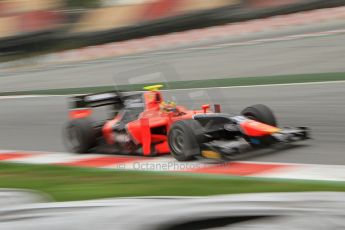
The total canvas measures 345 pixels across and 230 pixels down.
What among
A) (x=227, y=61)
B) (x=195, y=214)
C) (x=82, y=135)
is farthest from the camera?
(x=227, y=61)

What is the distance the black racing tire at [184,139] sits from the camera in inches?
213

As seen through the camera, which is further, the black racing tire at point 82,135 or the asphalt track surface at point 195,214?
the black racing tire at point 82,135

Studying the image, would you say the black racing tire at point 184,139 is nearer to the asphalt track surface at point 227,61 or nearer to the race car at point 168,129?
the race car at point 168,129

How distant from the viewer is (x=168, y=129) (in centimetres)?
580

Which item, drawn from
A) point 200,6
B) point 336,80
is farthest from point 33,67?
point 336,80

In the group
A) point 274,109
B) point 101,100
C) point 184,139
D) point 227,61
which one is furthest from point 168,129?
point 227,61

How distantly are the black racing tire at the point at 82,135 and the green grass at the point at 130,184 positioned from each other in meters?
1.25

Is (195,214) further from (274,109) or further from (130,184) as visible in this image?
(274,109)

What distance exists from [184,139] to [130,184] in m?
1.18

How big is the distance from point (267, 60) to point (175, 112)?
711cm

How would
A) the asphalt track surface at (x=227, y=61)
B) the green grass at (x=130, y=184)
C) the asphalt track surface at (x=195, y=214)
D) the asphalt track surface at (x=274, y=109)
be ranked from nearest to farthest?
the asphalt track surface at (x=195, y=214) → the green grass at (x=130, y=184) → the asphalt track surface at (x=274, y=109) → the asphalt track surface at (x=227, y=61)

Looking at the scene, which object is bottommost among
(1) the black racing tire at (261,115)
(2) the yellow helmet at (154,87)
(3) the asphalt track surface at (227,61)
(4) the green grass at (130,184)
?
(4) the green grass at (130,184)

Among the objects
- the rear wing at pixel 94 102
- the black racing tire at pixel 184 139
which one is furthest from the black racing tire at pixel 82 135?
the black racing tire at pixel 184 139

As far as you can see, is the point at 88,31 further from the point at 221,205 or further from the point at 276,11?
the point at 221,205
